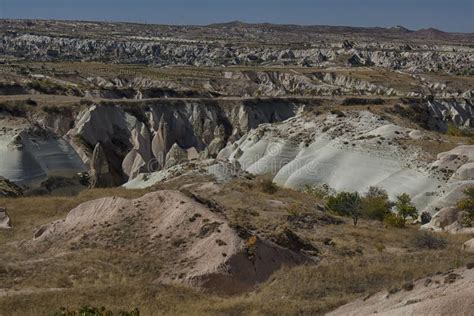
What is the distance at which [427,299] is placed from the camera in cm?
1173

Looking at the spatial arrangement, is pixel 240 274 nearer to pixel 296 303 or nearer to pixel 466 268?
pixel 296 303

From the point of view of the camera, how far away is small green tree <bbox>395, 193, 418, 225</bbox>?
34625mm

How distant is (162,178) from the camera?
1604 inches

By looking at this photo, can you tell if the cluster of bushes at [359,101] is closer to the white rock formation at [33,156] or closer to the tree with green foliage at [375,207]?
the tree with green foliage at [375,207]

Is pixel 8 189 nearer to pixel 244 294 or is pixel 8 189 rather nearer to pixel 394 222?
pixel 394 222

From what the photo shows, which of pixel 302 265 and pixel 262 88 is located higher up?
pixel 262 88

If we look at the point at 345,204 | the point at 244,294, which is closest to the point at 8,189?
the point at 345,204

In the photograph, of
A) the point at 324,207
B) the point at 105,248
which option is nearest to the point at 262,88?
the point at 324,207

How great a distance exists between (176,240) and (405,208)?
1752 centimetres

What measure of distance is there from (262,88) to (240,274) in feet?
300

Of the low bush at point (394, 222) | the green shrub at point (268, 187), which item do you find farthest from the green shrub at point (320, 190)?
the low bush at point (394, 222)

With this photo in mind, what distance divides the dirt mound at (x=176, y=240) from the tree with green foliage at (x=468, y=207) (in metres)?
12.8

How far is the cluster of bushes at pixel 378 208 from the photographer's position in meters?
32.2

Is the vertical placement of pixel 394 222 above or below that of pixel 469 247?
below
